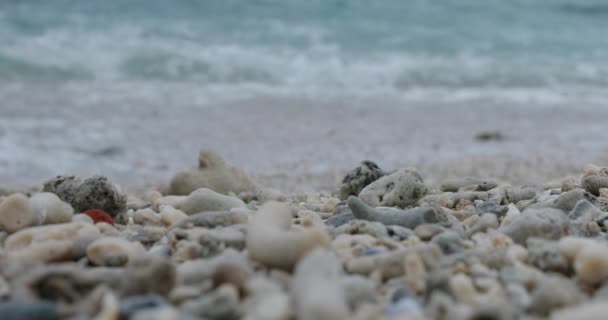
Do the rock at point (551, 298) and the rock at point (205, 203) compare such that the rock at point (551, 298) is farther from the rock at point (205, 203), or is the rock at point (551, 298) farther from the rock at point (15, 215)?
the rock at point (15, 215)

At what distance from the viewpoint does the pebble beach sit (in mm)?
1302

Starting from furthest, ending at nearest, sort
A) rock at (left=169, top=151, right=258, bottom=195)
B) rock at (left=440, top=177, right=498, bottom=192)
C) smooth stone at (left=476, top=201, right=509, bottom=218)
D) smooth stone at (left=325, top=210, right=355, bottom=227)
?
1. rock at (left=169, top=151, right=258, bottom=195)
2. rock at (left=440, top=177, right=498, bottom=192)
3. smooth stone at (left=476, top=201, right=509, bottom=218)
4. smooth stone at (left=325, top=210, right=355, bottom=227)

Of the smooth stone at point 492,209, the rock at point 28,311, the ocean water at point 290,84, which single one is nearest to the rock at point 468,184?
the smooth stone at point 492,209

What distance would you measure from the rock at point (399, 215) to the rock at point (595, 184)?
0.88m

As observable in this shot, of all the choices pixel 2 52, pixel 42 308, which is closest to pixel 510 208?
pixel 42 308

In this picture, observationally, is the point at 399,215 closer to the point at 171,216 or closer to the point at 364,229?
the point at 364,229

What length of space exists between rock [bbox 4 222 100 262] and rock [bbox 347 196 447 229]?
815 millimetres

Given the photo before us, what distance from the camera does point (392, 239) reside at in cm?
190

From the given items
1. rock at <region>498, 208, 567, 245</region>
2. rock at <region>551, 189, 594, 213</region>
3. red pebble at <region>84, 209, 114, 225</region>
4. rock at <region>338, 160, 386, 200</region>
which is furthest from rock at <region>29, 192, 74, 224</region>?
rock at <region>551, 189, 594, 213</region>

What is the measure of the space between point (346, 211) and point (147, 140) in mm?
4071

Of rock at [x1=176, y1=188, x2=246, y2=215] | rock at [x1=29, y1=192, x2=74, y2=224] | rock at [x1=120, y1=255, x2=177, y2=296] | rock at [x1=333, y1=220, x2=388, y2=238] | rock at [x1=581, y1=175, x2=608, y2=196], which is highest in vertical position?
rock at [x1=120, y1=255, x2=177, y2=296]

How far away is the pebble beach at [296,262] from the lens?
1.30 m

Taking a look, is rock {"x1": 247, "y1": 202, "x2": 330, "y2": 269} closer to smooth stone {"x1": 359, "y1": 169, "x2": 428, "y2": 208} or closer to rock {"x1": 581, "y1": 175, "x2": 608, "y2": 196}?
smooth stone {"x1": 359, "y1": 169, "x2": 428, "y2": 208}

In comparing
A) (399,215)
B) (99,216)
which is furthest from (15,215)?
(399,215)
